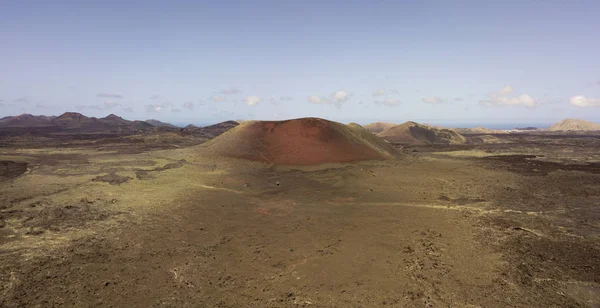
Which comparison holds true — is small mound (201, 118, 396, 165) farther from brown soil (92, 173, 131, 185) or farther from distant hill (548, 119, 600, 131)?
distant hill (548, 119, 600, 131)

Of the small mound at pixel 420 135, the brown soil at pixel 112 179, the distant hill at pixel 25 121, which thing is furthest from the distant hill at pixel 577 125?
the distant hill at pixel 25 121

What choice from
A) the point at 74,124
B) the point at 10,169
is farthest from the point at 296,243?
the point at 74,124

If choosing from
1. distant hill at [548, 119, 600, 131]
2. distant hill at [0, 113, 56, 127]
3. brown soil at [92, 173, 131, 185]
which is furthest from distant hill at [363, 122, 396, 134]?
distant hill at [0, 113, 56, 127]

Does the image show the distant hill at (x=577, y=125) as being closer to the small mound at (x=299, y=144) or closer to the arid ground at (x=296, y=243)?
the small mound at (x=299, y=144)

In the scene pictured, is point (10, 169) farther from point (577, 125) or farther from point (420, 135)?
point (577, 125)

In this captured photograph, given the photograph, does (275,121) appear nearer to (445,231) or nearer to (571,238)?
(445,231)
